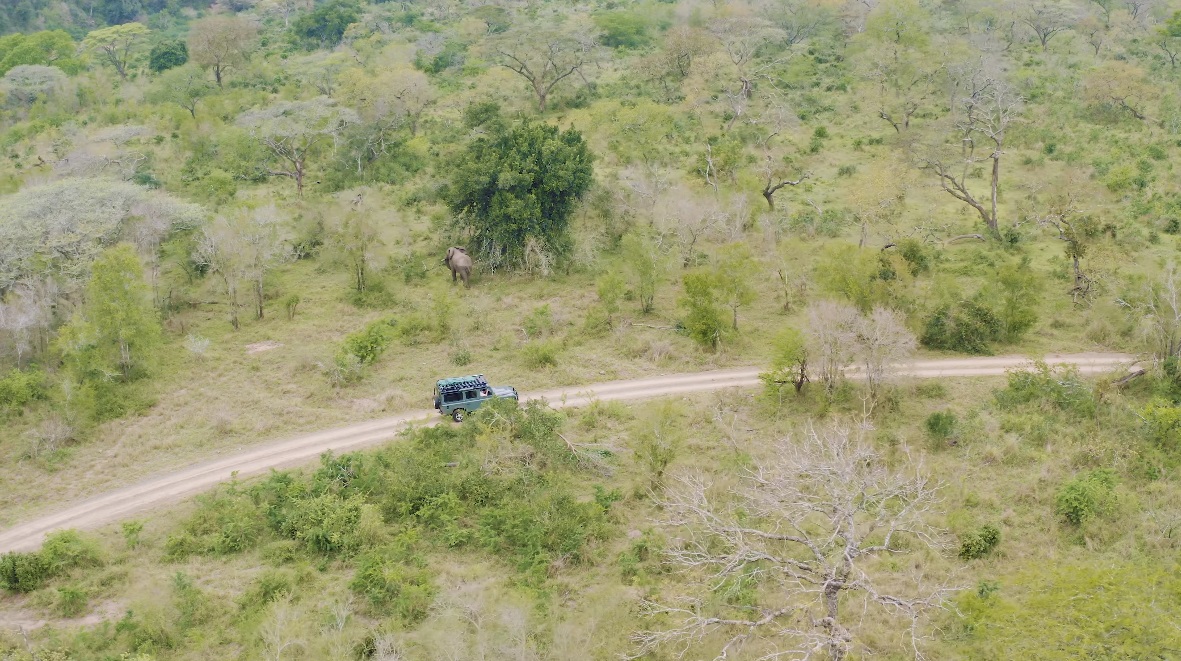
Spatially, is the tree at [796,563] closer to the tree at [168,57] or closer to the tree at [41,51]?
the tree at [168,57]

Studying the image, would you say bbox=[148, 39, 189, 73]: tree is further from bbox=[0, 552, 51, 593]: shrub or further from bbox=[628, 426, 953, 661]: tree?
bbox=[628, 426, 953, 661]: tree

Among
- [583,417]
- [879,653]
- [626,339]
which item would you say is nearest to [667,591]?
[879,653]

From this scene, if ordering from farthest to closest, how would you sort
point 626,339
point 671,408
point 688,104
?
point 688,104
point 626,339
point 671,408

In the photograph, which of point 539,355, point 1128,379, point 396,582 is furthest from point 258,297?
point 1128,379

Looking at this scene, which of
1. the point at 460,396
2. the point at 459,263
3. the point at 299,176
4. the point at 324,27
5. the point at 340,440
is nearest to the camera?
the point at 340,440

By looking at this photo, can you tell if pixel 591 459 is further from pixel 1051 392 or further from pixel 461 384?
pixel 1051 392

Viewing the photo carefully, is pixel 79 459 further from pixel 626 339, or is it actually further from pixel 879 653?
pixel 879 653
